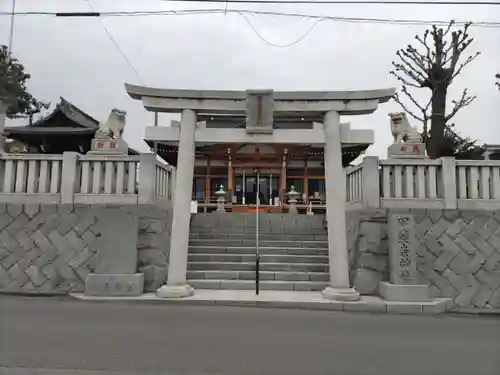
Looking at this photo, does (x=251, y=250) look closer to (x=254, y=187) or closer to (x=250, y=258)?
(x=250, y=258)

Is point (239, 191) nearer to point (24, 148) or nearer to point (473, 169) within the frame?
point (24, 148)

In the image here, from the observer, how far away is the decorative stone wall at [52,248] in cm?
930

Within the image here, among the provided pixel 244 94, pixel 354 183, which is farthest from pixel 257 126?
pixel 354 183

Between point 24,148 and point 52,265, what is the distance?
56.1ft

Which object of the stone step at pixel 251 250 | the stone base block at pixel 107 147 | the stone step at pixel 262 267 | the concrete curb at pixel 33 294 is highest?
the stone base block at pixel 107 147

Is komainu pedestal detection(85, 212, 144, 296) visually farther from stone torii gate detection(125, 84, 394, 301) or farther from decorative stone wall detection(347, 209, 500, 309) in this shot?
→ decorative stone wall detection(347, 209, 500, 309)

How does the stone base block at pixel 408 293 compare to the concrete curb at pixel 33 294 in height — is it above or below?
above

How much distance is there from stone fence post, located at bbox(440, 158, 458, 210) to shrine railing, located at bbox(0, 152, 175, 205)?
268 inches

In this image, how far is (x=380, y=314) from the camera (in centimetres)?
802

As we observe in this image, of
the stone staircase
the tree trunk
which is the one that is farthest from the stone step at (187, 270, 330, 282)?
the tree trunk

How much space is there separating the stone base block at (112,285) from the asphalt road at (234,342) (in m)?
0.73

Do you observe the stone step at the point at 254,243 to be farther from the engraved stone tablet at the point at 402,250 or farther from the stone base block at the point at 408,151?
the stone base block at the point at 408,151

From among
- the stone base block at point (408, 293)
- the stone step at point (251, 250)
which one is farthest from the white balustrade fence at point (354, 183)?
the stone base block at point (408, 293)

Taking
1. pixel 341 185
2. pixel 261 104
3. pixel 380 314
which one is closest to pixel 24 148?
pixel 261 104
